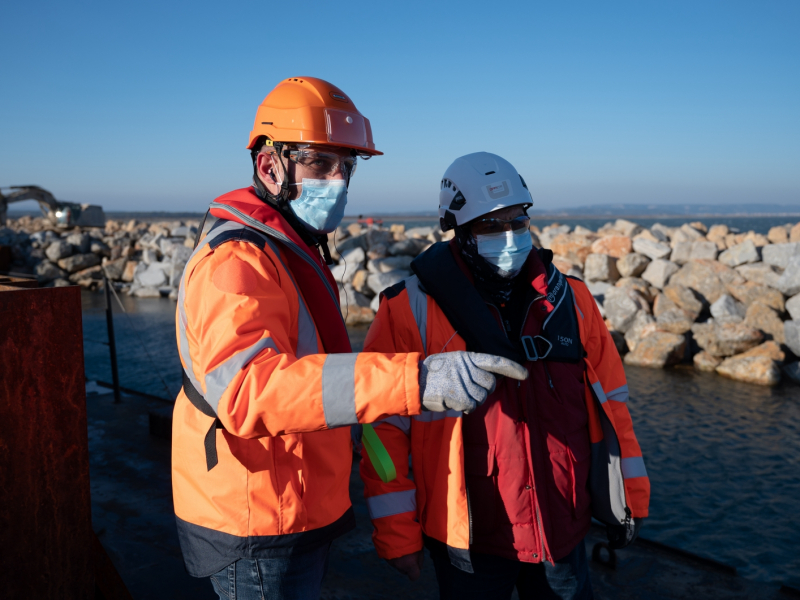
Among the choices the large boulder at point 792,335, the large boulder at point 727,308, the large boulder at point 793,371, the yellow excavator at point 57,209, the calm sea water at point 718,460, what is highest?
the yellow excavator at point 57,209

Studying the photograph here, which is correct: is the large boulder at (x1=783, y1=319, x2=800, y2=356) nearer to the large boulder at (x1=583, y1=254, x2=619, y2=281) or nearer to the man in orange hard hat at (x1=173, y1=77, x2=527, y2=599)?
the large boulder at (x1=583, y1=254, x2=619, y2=281)

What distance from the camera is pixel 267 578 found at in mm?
1525

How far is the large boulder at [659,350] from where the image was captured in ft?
34.6

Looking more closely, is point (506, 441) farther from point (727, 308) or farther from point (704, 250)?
point (704, 250)

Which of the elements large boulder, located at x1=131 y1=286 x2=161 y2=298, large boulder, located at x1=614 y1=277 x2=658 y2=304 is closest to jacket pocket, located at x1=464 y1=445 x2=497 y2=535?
large boulder, located at x1=614 y1=277 x2=658 y2=304

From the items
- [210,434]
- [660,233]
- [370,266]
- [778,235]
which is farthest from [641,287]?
[210,434]

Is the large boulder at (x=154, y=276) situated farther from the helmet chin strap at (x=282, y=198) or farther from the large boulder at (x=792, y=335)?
the helmet chin strap at (x=282, y=198)

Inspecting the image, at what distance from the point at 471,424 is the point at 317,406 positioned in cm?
93

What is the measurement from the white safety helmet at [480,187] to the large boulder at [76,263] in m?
27.6

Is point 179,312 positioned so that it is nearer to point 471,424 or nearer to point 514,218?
point 471,424

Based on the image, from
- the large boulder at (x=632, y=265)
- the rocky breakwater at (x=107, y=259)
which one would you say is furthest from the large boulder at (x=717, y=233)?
the rocky breakwater at (x=107, y=259)

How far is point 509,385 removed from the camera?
203 cm

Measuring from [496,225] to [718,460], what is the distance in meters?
6.17

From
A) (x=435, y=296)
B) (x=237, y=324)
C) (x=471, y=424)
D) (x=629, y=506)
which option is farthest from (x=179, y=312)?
(x=629, y=506)
